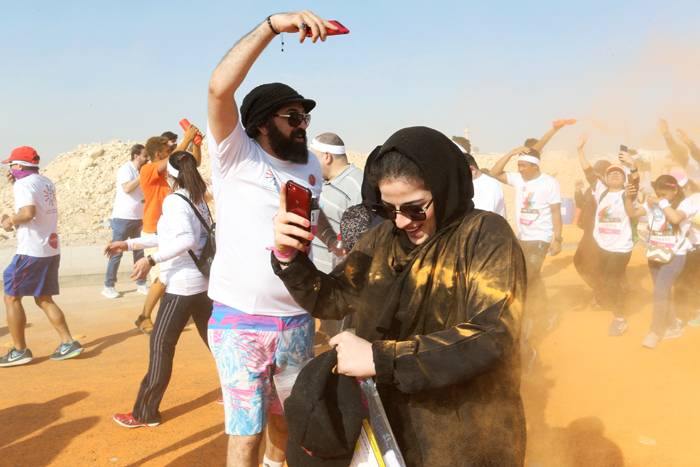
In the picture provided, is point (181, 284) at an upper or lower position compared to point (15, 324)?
upper

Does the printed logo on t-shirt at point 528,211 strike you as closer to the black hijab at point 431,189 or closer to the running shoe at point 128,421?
the running shoe at point 128,421

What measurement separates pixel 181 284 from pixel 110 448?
52.3 inches

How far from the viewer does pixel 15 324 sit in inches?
281

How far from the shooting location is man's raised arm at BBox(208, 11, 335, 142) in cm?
258

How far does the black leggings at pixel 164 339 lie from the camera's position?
5.06 meters

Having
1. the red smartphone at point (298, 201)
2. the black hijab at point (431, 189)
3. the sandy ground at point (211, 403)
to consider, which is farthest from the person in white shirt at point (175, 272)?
the black hijab at point (431, 189)

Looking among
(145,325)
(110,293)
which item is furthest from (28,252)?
(110,293)

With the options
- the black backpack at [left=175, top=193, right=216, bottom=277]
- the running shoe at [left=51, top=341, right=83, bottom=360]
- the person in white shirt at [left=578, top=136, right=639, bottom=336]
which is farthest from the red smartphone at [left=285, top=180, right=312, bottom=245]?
the person in white shirt at [left=578, top=136, right=639, bottom=336]

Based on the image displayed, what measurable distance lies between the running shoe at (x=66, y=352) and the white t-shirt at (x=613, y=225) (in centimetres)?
654

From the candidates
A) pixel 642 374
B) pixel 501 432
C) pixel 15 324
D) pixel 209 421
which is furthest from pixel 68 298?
pixel 501 432

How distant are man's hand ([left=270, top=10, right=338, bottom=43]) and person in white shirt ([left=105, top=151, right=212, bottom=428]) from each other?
2.52m

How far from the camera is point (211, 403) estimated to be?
6.03m

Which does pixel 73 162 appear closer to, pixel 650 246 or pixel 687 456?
pixel 650 246

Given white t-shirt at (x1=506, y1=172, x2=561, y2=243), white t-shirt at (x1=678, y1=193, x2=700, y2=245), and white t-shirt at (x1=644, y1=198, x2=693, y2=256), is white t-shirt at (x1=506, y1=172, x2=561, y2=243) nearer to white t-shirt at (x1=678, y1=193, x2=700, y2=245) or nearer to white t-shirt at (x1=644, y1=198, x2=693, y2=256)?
white t-shirt at (x1=644, y1=198, x2=693, y2=256)
